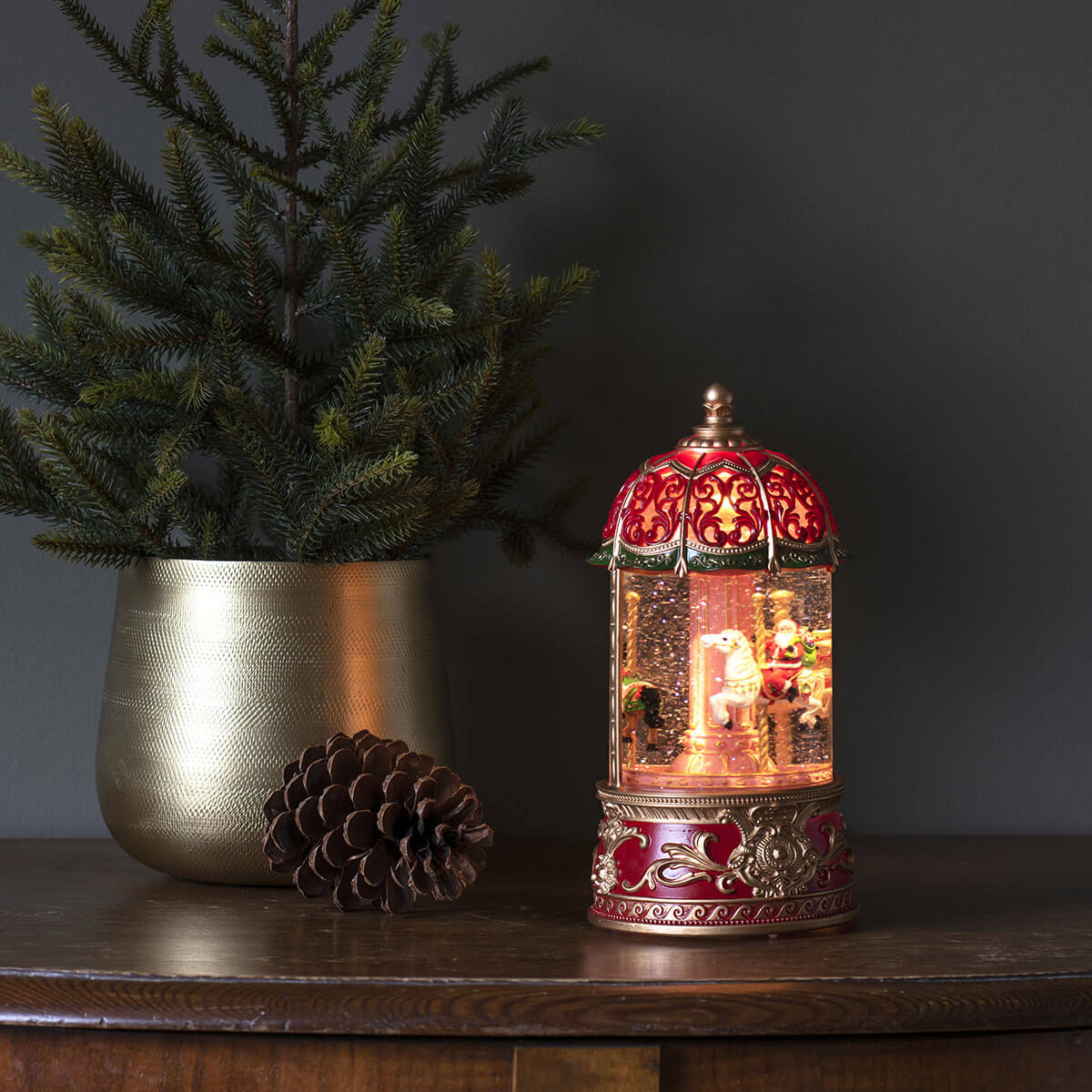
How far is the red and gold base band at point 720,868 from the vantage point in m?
0.83

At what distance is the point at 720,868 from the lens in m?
0.83

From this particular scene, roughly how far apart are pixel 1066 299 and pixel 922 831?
19.4 inches

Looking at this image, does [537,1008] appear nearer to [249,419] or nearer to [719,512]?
[719,512]

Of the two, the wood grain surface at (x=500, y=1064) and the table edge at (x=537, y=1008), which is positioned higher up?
the table edge at (x=537, y=1008)

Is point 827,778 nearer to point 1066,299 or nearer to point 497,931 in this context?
point 497,931

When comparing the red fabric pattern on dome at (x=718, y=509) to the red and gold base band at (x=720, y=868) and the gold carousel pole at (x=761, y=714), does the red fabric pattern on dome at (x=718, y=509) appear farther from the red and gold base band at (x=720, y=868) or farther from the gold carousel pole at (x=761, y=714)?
the red and gold base band at (x=720, y=868)

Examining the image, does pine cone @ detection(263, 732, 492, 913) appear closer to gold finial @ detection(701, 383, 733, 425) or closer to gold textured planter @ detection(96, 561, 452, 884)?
gold textured planter @ detection(96, 561, 452, 884)

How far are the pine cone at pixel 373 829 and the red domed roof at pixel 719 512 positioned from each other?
7.6 inches

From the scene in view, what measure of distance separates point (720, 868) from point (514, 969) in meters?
0.16

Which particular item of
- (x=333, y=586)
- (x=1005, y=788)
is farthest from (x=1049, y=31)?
(x=333, y=586)

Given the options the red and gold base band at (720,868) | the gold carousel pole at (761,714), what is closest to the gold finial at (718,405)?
the gold carousel pole at (761,714)

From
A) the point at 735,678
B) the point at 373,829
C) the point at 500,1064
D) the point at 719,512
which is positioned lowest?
the point at 500,1064

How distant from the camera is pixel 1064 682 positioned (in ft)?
3.83

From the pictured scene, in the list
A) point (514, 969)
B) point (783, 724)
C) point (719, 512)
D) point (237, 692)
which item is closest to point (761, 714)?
point (783, 724)
